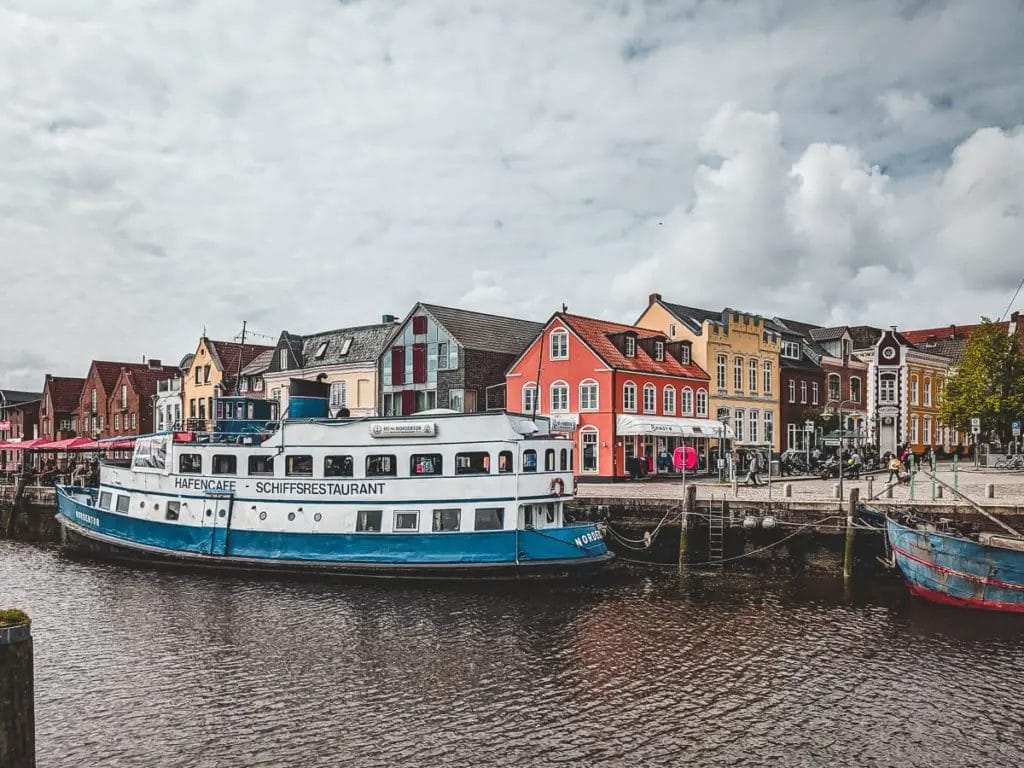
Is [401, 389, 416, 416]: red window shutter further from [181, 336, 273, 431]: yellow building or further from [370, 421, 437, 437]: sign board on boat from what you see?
[370, 421, 437, 437]: sign board on boat

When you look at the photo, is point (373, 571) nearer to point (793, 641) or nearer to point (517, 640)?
point (517, 640)

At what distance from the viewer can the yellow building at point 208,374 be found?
6266 cm

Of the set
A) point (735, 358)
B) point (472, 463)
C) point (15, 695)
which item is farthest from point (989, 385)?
point (15, 695)

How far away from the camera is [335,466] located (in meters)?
28.3

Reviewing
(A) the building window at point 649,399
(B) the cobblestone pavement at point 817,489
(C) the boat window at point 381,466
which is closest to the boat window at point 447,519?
(C) the boat window at point 381,466

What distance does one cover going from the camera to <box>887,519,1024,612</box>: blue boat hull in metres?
21.5

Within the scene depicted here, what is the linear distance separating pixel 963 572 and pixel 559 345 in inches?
1080

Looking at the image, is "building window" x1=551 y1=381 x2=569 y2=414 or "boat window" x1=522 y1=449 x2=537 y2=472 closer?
"boat window" x1=522 y1=449 x2=537 y2=472

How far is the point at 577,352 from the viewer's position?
46125 millimetres

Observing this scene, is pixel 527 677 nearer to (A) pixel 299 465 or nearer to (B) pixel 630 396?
(A) pixel 299 465

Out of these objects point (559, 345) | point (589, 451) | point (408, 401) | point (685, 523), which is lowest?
point (685, 523)

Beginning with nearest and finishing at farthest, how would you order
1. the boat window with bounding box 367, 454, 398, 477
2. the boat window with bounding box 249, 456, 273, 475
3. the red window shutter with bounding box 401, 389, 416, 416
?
the boat window with bounding box 367, 454, 398, 477, the boat window with bounding box 249, 456, 273, 475, the red window shutter with bounding box 401, 389, 416, 416

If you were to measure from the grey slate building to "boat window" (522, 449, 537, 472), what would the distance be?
20.6 meters

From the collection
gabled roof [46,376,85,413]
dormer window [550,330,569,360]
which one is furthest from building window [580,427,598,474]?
gabled roof [46,376,85,413]
